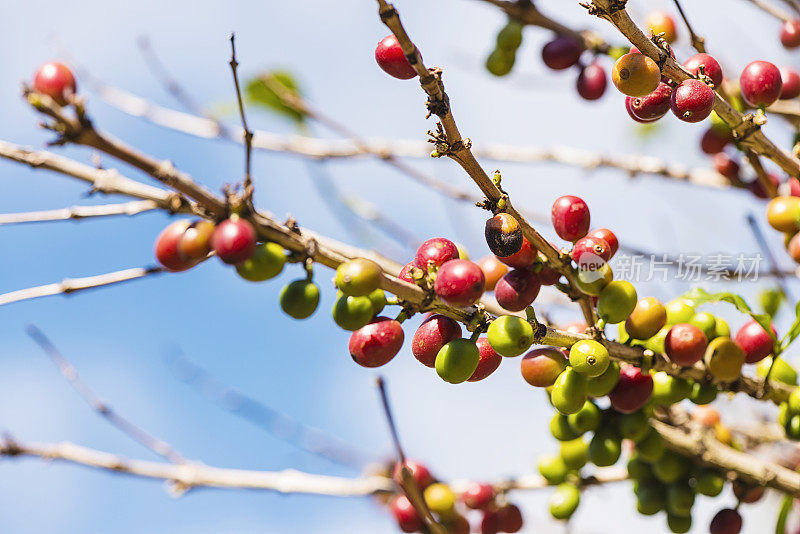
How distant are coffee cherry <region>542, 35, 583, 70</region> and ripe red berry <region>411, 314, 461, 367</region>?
158cm

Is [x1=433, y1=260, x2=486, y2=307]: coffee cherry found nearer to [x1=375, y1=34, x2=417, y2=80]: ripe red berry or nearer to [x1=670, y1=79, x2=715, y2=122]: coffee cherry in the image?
[x1=375, y1=34, x2=417, y2=80]: ripe red berry

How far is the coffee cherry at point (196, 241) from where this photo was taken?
1421 mm

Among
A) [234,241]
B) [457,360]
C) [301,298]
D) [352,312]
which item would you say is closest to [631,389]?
[457,360]

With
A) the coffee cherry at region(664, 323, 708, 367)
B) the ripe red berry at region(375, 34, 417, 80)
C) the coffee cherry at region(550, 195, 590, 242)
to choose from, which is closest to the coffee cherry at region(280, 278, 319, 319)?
the ripe red berry at region(375, 34, 417, 80)

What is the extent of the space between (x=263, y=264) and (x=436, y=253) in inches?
17.3

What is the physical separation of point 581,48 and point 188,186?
2.07 m

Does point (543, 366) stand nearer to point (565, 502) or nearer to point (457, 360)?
point (457, 360)

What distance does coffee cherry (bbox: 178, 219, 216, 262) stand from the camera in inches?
55.9

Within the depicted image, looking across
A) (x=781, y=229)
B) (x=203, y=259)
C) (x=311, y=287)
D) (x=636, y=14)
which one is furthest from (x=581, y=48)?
(x=203, y=259)

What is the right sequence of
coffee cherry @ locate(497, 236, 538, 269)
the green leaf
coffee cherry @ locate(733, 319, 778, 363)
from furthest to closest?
the green leaf
coffee cherry @ locate(733, 319, 778, 363)
coffee cherry @ locate(497, 236, 538, 269)

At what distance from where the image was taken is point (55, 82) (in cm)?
140

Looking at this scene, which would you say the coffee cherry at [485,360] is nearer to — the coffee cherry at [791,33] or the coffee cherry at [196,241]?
the coffee cherry at [196,241]

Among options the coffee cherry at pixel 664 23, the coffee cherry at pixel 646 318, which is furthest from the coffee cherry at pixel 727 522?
the coffee cherry at pixel 664 23

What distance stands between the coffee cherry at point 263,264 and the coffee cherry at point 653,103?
105 centimetres
